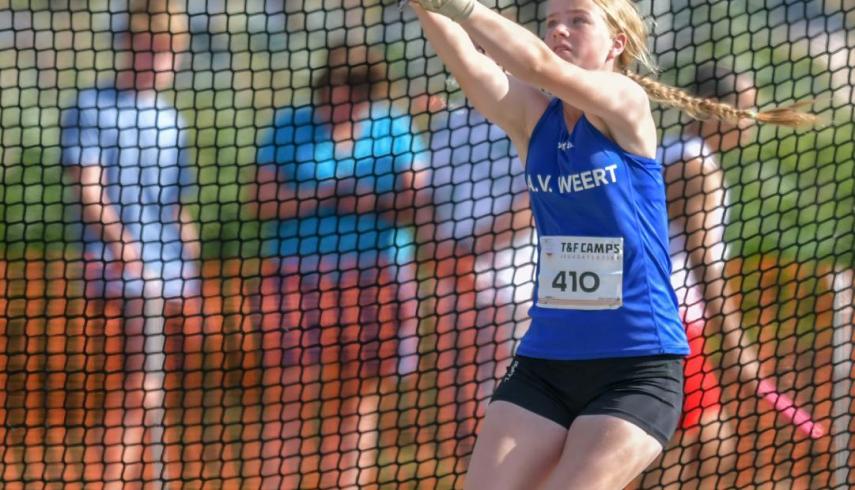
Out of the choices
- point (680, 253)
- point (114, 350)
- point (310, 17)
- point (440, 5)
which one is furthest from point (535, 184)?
point (310, 17)

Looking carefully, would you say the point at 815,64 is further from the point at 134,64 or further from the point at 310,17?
the point at 134,64

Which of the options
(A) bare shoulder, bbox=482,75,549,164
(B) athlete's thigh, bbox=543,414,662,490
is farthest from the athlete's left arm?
(B) athlete's thigh, bbox=543,414,662,490

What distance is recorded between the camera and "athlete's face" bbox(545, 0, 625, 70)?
9.71 feet

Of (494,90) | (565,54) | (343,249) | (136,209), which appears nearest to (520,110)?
(494,90)

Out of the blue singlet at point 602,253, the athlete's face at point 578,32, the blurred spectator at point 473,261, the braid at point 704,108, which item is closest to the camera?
the blue singlet at point 602,253

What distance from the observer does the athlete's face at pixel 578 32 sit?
9.71ft

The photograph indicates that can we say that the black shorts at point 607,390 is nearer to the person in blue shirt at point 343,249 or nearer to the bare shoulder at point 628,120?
the bare shoulder at point 628,120

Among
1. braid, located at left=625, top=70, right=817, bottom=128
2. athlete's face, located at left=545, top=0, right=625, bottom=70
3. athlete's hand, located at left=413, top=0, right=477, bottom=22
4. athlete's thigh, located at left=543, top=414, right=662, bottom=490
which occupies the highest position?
athlete's hand, located at left=413, top=0, right=477, bottom=22

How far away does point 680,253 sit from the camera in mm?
4871

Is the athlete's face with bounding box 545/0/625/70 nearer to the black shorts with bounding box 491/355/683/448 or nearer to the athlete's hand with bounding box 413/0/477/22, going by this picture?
the athlete's hand with bounding box 413/0/477/22

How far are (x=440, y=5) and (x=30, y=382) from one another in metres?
3.80

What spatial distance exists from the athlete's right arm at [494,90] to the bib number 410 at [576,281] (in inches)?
14.7

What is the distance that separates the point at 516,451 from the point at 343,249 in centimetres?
247

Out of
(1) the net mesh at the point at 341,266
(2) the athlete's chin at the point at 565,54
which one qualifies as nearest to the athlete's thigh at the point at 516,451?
(2) the athlete's chin at the point at 565,54
